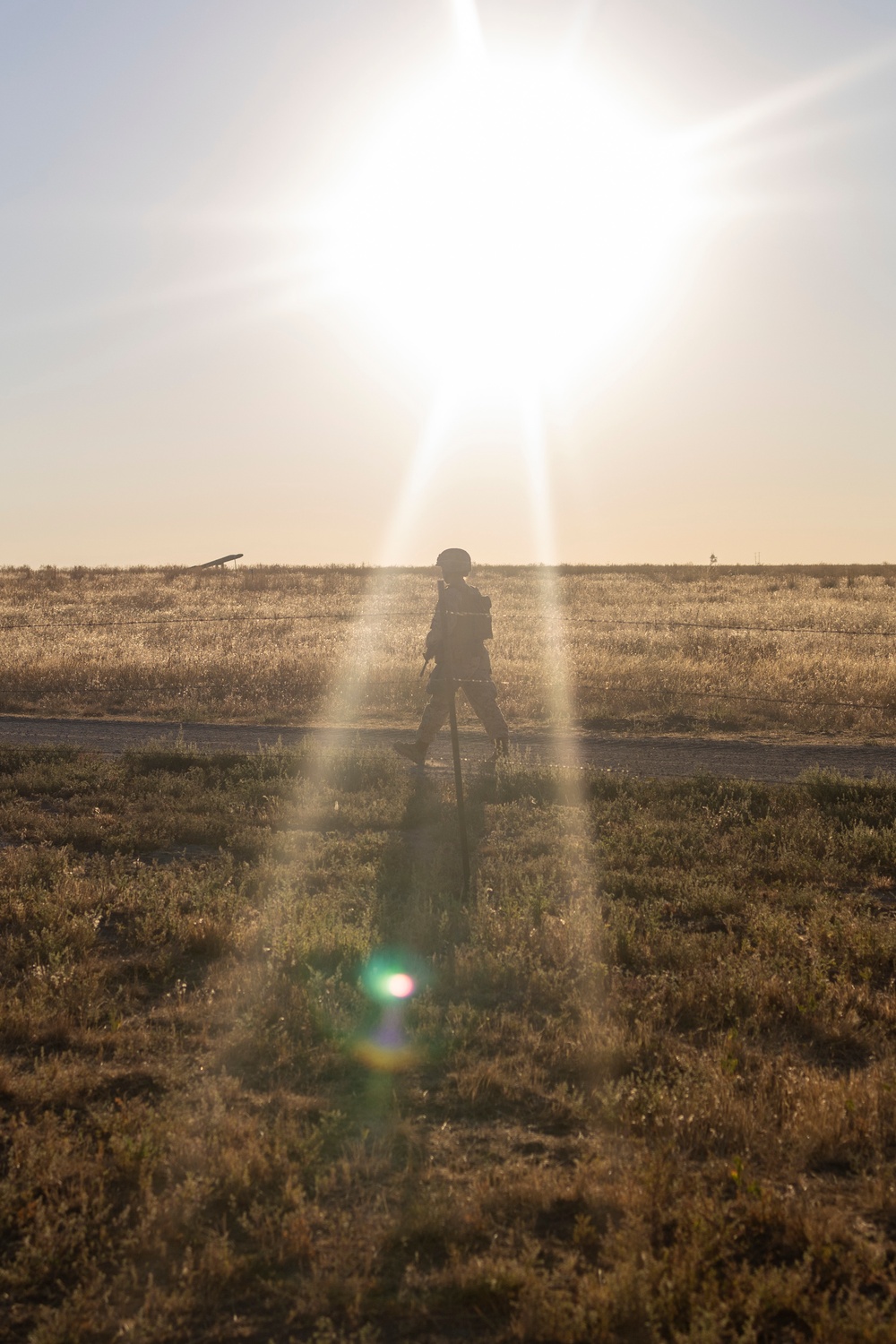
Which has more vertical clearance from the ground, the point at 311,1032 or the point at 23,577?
the point at 23,577

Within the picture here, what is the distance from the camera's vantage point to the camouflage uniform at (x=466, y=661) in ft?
35.9

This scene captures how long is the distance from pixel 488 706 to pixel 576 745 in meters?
2.05

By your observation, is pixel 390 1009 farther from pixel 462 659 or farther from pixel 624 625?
pixel 624 625

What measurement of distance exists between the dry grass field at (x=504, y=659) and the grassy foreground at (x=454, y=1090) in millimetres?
6949

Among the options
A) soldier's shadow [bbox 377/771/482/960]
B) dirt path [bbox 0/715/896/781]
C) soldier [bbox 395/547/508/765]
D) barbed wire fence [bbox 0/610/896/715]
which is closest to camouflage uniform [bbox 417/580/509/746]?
soldier [bbox 395/547/508/765]

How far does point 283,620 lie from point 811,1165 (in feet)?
85.4

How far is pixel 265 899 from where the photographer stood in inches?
268

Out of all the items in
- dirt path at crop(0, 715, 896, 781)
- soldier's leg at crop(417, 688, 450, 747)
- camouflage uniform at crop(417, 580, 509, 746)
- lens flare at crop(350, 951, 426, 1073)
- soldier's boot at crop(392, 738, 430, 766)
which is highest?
camouflage uniform at crop(417, 580, 509, 746)

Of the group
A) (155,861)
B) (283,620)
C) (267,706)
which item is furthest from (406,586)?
(155,861)

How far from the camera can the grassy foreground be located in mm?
3150

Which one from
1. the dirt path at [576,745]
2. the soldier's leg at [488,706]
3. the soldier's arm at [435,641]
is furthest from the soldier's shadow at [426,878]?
the dirt path at [576,745]

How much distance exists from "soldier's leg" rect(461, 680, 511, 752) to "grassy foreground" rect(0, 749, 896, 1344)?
3.05m

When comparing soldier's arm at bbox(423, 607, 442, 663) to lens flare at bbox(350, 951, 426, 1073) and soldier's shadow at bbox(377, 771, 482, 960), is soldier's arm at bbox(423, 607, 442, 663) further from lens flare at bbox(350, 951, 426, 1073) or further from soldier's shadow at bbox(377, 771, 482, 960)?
lens flare at bbox(350, 951, 426, 1073)

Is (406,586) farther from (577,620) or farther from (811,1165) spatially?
(811,1165)
